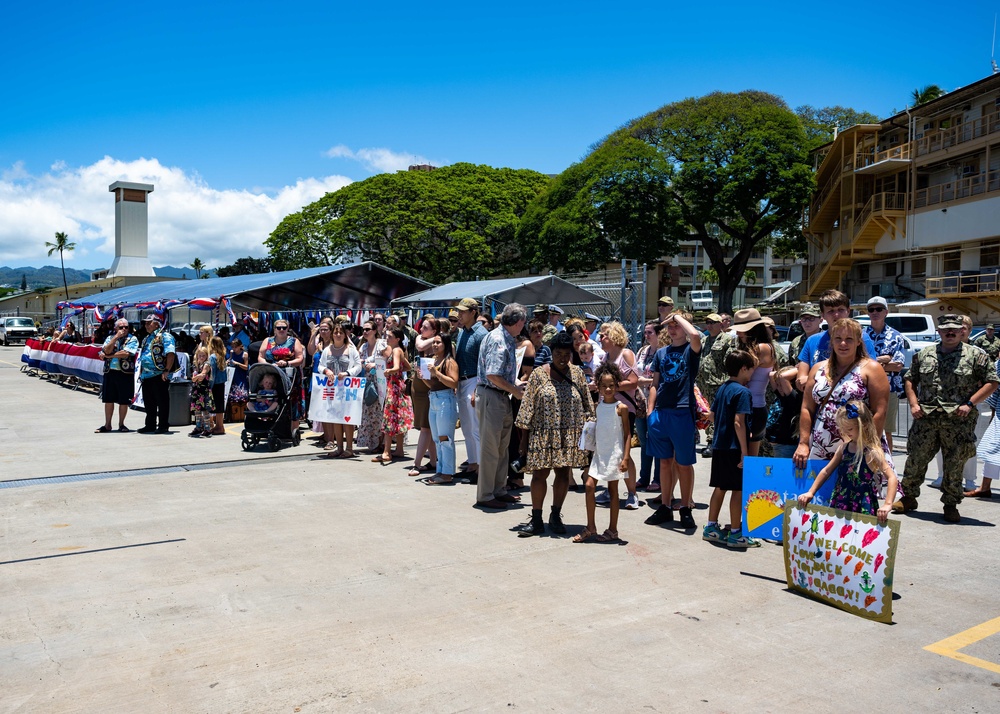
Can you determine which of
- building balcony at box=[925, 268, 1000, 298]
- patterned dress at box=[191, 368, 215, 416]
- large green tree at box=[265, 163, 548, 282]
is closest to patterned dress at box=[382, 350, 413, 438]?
patterned dress at box=[191, 368, 215, 416]

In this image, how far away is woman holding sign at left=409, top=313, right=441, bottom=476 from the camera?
9023 millimetres

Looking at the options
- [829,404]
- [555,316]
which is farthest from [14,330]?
[829,404]

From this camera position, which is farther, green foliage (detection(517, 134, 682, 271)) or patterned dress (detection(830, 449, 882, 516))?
green foliage (detection(517, 134, 682, 271))

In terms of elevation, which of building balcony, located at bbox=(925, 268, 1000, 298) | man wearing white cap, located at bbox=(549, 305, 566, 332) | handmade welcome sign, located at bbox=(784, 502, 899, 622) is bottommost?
handmade welcome sign, located at bbox=(784, 502, 899, 622)

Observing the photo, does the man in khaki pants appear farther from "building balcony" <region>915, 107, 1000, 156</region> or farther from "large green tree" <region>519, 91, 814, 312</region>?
"large green tree" <region>519, 91, 814, 312</region>

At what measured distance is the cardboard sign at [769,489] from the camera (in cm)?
564

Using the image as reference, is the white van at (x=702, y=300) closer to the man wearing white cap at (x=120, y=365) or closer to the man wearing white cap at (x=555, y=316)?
the man wearing white cap at (x=555, y=316)

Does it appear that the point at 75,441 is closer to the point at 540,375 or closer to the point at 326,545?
the point at 326,545

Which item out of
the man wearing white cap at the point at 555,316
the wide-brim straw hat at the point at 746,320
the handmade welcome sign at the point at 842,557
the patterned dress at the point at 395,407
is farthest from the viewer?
the man wearing white cap at the point at 555,316

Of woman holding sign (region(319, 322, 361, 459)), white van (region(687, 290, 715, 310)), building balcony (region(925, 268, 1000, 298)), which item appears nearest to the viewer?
woman holding sign (region(319, 322, 361, 459))

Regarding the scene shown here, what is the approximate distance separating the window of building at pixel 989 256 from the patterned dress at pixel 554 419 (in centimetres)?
3223

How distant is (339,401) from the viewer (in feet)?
35.1

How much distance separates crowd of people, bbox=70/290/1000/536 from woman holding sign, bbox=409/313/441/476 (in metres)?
0.03

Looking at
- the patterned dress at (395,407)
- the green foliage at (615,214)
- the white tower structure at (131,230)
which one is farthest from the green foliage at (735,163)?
the white tower structure at (131,230)
